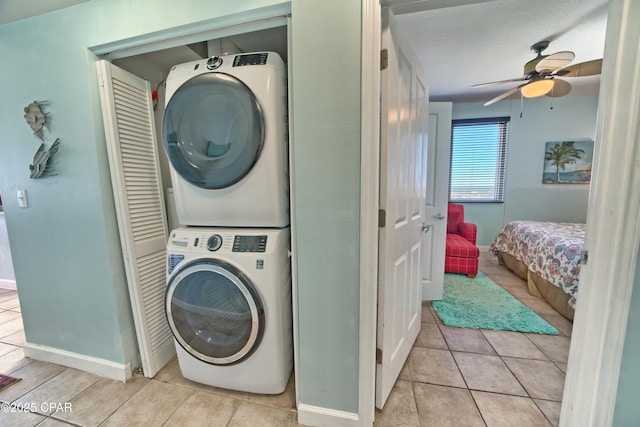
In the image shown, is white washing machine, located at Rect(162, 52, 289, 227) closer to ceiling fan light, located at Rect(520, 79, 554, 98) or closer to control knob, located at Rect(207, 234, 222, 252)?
control knob, located at Rect(207, 234, 222, 252)

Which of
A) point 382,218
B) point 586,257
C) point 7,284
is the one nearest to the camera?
point 586,257

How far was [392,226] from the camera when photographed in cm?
122

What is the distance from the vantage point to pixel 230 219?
1.31m

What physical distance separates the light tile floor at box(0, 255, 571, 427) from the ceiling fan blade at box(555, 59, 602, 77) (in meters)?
2.26

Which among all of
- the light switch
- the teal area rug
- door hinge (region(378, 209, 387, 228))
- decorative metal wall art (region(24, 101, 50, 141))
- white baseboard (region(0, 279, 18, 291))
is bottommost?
the teal area rug

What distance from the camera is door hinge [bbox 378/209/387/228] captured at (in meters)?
1.14

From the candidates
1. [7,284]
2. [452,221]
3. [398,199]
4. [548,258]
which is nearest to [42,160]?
[398,199]

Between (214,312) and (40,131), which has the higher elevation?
(40,131)

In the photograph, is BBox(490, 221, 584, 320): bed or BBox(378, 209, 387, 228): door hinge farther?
BBox(490, 221, 584, 320): bed

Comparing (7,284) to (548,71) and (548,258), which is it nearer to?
(548,258)

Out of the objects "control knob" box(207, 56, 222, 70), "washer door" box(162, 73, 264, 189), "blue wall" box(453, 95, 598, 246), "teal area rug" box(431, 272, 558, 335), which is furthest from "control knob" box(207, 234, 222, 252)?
"blue wall" box(453, 95, 598, 246)

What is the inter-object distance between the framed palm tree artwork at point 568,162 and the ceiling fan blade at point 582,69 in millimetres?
2012

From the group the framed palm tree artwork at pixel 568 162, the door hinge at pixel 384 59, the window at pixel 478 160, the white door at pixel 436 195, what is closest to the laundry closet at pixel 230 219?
the door hinge at pixel 384 59

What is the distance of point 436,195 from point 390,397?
1.65 m
